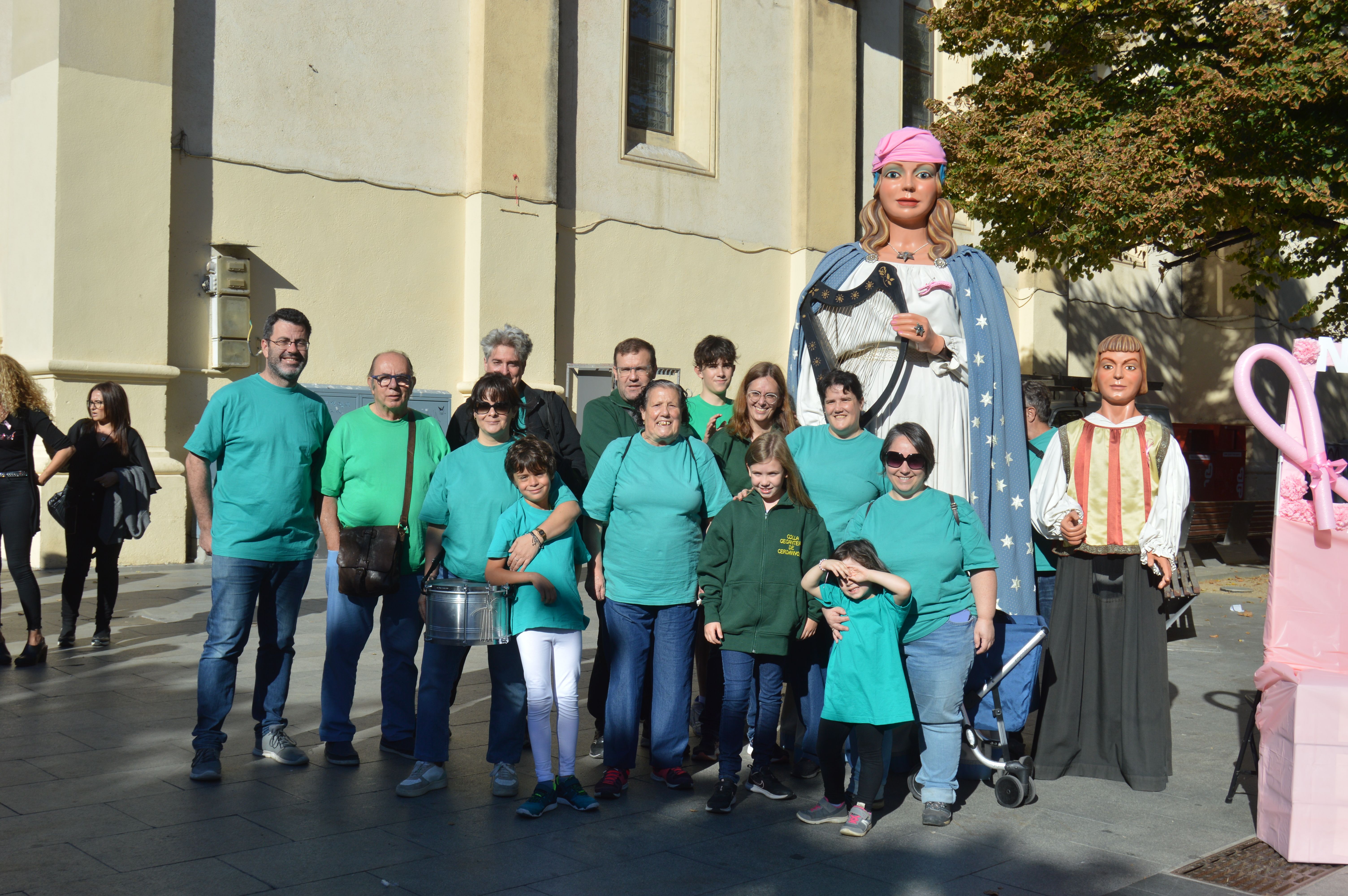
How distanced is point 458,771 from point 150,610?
533 centimetres

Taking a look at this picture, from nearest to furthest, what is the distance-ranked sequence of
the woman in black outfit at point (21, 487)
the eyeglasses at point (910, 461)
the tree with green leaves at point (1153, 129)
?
the eyeglasses at point (910, 461)
the woman in black outfit at point (21, 487)
the tree with green leaves at point (1153, 129)

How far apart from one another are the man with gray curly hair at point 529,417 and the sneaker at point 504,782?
1293mm

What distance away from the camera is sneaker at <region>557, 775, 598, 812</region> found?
4789 millimetres

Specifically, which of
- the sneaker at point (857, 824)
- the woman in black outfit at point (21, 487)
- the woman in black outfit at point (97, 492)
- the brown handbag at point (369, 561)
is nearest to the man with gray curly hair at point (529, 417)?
the brown handbag at point (369, 561)

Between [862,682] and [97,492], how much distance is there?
5.80 metres

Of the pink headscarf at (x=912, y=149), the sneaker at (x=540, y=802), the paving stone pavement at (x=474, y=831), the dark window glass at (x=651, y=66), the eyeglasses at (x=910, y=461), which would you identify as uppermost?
the dark window glass at (x=651, y=66)

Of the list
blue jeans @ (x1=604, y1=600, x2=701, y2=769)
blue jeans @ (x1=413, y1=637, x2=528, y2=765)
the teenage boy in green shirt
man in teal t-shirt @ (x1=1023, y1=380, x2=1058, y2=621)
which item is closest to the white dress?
man in teal t-shirt @ (x1=1023, y1=380, x2=1058, y2=621)

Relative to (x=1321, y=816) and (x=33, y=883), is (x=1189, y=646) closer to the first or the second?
(x=1321, y=816)

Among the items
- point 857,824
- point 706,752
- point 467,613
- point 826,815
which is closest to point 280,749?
point 467,613

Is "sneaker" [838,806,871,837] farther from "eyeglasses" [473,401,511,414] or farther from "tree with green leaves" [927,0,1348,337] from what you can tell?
"tree with green leaves" [927,0,1348,337]

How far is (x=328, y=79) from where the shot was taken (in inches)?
538

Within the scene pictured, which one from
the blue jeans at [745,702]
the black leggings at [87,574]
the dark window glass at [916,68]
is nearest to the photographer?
the blue jeans at [745,702]

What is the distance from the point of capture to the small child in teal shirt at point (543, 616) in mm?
4824

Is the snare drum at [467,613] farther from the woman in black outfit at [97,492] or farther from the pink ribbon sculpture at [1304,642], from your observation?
the woman in black outfit at [97,492]
